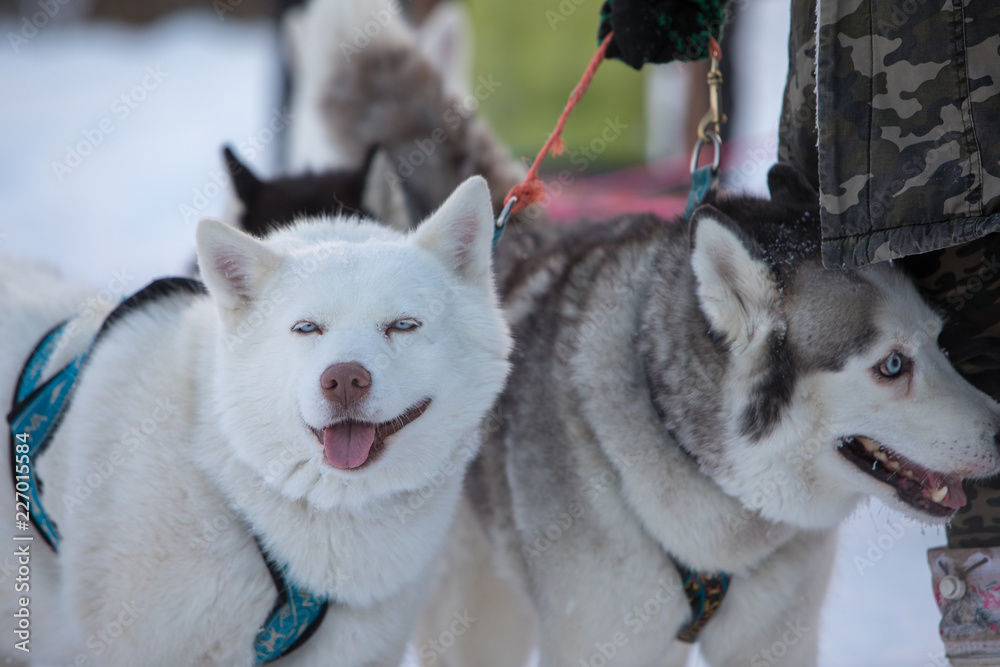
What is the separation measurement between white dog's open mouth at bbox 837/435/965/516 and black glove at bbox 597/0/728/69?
4.09 feet

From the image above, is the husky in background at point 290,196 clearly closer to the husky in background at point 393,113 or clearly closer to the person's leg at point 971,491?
the husky in background at point 393,113

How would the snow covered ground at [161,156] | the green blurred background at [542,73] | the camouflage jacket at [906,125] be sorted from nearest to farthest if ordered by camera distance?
the camouflage jacket at [906,125], the snow covered ground at [161,156], the green blurred background at [542,73]

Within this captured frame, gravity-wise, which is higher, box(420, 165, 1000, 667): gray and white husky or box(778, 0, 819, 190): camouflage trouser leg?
box(778, 0, 819, 190): camouflage trouser leg

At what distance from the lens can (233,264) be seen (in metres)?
1.89

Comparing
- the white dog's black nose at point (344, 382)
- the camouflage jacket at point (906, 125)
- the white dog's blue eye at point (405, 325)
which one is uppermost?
the camouflage jacket at point (906, 125)

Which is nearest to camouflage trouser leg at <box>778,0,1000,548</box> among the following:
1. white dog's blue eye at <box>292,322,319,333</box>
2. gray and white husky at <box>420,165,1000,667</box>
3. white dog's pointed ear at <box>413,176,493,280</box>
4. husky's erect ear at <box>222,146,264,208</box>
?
gray and white husky at <box>420,165,1000,667</box>

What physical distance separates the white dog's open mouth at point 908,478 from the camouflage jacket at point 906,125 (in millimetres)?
457

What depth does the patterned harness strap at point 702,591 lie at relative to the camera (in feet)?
7.14

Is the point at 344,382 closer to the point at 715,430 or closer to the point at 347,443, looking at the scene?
the point at 347,443

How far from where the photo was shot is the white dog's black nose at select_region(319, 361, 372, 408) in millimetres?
1662

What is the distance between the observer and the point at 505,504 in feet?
8.27

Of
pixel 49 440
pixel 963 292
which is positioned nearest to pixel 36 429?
pixel 49 440

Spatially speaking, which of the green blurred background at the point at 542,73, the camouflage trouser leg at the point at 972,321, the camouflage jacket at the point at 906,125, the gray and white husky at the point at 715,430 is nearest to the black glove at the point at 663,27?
the gray and white husky at the point at 715,430

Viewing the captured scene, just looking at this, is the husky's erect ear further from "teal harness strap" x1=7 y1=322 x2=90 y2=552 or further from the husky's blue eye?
the husky's blue eye
